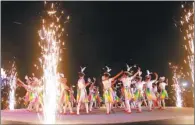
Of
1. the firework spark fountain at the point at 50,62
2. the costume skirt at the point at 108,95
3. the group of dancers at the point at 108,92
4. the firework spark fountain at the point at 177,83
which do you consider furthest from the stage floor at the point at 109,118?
the firework spark fountain at the point at 177,83

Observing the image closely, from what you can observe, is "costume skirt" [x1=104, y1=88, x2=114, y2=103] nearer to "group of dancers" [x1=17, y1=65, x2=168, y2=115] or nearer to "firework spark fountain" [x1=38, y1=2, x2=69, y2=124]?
"group of dancers" [x1=17, y1=65, x2=168, y2=115]

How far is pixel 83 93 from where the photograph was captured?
1555 centimetres

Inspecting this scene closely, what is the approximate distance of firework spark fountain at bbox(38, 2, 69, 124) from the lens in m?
12.4

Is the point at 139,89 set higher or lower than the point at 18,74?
lower

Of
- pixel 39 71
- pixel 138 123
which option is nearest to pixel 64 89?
pixel 138 123

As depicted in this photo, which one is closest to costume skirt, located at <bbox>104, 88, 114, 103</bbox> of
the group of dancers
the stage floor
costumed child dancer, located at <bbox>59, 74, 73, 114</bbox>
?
the group of dancers

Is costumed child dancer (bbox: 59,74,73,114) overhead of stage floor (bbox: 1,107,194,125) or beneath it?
overhead

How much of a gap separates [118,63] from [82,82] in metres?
17.1

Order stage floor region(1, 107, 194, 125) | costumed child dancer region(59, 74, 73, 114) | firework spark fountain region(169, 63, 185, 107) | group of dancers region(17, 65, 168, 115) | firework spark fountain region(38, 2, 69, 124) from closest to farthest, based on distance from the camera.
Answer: stage floor region(1, 107, 194, 125), firework spark fountain region(38, 2, 69, 124), group of dancers region(17, 65, 168, 115), costumed child dancer region(59, 74, 73, 114), firework spark fountain region(169, 63, 185, 107)

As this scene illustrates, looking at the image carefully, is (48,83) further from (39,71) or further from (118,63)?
(39,71)

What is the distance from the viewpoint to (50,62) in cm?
1372

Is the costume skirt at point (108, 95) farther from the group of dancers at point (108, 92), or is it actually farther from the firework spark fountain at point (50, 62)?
the firework spark fountain at point (50, 62)

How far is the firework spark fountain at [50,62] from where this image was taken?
12438mm

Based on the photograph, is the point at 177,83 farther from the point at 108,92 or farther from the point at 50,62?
the point at 50,62
